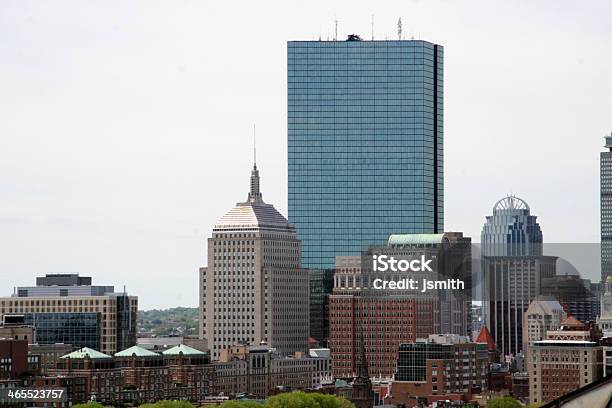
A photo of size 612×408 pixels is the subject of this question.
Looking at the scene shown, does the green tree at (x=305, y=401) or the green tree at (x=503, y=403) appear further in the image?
the green tree at (x=503, y=403)

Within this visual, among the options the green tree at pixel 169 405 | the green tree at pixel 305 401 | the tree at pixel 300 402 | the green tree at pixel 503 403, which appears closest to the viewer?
the green tree at pixel 169 405

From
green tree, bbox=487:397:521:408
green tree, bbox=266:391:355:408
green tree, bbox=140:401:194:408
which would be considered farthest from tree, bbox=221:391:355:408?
green tree, bbox=487:397:521:408

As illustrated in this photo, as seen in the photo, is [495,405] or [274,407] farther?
[495,405]

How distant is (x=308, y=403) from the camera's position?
175375 mm

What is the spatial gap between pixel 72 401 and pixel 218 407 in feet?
82.0

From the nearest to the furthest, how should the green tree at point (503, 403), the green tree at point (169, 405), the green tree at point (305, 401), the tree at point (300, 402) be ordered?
Answer: the green tree at point (169, 405) < the tree at point (300, 402) < the green tree at point (305, 401) < the green tree at point (503, 403)

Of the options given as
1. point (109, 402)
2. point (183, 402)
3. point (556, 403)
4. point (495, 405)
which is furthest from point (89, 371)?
point (556, 403)

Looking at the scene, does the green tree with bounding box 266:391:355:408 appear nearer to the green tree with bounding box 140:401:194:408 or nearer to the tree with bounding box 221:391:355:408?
the tree with bounding box 221:391:355:408

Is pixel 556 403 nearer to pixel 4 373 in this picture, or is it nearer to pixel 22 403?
pixel 22 403

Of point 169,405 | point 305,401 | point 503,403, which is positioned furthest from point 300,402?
point 503,403

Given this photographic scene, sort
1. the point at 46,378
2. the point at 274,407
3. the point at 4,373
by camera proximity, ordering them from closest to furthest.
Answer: the point at 274,407 < the point at 46,378 < the point at 4,373

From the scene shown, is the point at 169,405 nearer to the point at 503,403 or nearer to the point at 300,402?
the point at 300,402

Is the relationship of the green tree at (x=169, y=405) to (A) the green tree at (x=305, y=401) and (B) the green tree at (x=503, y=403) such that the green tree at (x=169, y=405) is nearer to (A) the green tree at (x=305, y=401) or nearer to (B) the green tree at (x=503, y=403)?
(A) the green tree at (x=305, y=401)

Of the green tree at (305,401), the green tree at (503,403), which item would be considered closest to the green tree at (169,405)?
the green tree at (305,401)
